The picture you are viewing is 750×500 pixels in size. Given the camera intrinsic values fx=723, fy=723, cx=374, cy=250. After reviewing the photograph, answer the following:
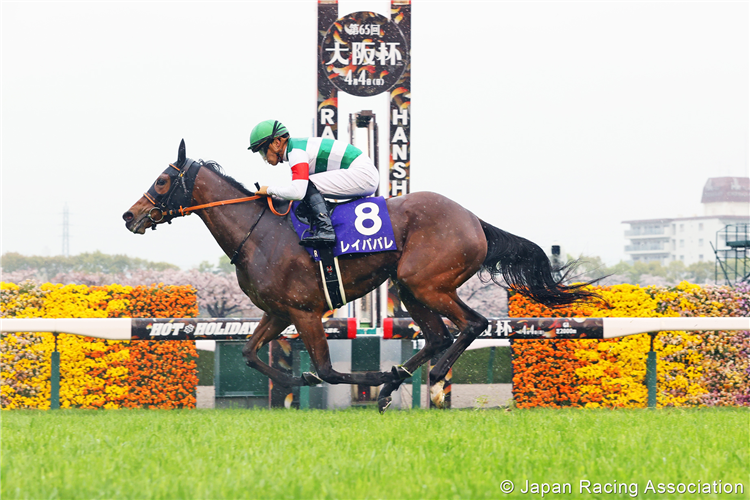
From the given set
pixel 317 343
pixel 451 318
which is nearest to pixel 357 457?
pixel 317 343

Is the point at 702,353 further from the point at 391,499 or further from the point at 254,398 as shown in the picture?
the point at 391,499

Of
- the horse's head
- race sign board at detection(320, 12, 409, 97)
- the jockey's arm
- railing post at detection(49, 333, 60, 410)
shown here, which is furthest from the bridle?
race sign board at detection(320, 12, 409, 97)

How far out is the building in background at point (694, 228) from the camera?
121688 mm

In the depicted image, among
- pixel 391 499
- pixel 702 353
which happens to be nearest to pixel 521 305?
pixel 702 353

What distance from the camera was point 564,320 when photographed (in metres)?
6.69

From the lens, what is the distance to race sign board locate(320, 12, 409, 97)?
8.12 metres

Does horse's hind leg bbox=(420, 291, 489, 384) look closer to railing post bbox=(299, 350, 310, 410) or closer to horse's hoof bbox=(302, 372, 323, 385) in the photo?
horse's hoof bbox=(302, 372, 323, 385)

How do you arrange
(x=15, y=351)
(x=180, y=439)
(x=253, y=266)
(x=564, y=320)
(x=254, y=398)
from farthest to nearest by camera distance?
(x=254, y=398) < (x=15, y=351) < (x=564, y=320) < (x=253, y=266) < (x=180, y=439)

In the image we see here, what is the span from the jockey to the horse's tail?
3.51 ft

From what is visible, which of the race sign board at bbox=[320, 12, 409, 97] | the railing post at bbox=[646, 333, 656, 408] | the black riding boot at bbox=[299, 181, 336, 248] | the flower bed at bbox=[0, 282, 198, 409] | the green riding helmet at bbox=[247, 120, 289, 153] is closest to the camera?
the black riding boot at bbox=[299, 181, 336, 248]

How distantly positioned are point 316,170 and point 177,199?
1.03 metres

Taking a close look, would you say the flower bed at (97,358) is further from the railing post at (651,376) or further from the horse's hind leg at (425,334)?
the railing post at (651,376)

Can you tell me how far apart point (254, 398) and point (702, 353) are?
183 inches

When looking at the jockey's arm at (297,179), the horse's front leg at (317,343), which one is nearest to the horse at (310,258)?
the horse's front leg at (317,343)
